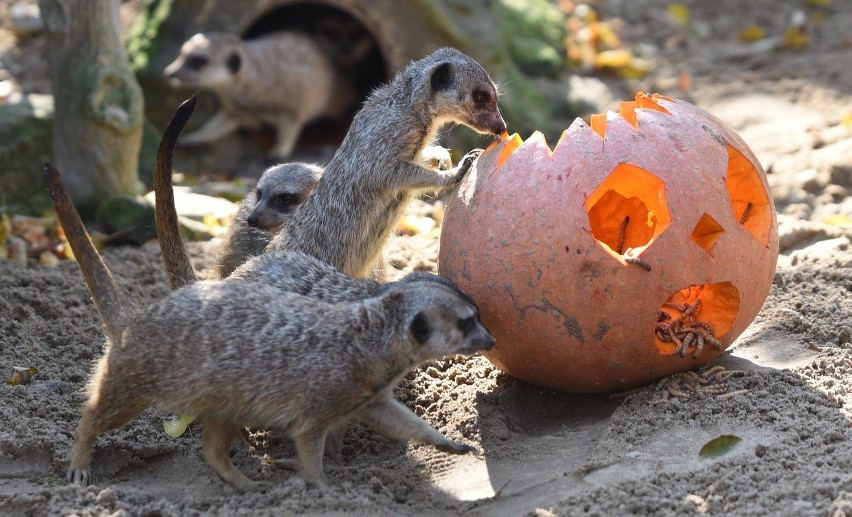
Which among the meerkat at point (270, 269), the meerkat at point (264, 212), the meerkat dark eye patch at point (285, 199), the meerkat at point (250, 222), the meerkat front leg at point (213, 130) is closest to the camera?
the meerkat at point (270, 269)

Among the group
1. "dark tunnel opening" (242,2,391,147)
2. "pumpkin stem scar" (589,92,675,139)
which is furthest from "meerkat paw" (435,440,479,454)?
"dark tunnel opening" (242,2,391,147)

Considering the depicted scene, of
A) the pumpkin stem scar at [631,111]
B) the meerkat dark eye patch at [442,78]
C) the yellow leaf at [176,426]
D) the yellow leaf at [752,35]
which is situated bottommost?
the yellow leaf at [176,426]

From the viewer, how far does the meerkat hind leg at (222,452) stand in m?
3.96

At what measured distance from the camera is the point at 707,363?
427 centimetres

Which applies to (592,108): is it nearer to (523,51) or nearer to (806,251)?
(523,51)

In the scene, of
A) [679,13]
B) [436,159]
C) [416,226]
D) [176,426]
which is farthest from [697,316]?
[679,13]

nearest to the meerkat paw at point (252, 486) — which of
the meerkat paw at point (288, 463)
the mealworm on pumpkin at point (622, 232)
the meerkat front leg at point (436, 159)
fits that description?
the meerkat paw at point (288, 463)

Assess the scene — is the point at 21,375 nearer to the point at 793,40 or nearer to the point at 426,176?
the point at 426,176

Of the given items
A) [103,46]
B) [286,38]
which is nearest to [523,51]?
[286,38]

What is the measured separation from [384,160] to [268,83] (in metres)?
4.95

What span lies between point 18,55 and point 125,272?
4.07m

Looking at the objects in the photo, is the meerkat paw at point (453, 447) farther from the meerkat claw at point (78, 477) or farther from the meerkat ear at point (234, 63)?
the meerkat ear at point (234, 63)

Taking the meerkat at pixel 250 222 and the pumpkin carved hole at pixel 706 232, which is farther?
the meerkat at pixel 250 222

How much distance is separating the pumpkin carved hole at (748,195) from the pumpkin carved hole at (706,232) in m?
0.23
